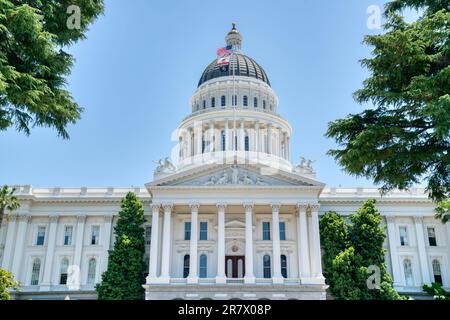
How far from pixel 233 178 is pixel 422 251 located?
71.1ft

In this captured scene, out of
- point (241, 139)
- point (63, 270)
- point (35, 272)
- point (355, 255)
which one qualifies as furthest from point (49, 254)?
point (355, 255)

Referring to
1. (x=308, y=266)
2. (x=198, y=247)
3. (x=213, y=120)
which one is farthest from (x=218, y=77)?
(x=308, y=266)

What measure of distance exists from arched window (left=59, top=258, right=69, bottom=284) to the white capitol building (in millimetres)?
121

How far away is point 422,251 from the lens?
4769 cm

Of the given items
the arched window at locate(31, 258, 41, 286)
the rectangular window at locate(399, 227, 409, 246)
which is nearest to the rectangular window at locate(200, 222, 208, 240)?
the arched window at locate(31, 258, 41, 286)

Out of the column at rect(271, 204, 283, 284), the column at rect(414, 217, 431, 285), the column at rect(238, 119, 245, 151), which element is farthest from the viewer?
the column at rect(238, 119, 245, 151)

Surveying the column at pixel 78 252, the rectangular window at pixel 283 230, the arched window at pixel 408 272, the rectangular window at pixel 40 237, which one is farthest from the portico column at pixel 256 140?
the rectangular window at pixel 40 237

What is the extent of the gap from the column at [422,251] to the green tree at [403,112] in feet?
112

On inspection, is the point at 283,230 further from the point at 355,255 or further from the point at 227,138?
the point at 227,138

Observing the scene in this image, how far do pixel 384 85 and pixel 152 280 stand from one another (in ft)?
99.6

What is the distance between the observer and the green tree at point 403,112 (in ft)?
46.0

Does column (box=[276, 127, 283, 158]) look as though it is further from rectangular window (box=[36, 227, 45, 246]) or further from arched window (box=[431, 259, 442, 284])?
rectangular window (box=[36, 227, 45, 246])

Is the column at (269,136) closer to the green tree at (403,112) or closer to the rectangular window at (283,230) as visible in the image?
the rectangular window at (283,230)

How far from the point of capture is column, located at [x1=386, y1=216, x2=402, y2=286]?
153ft
